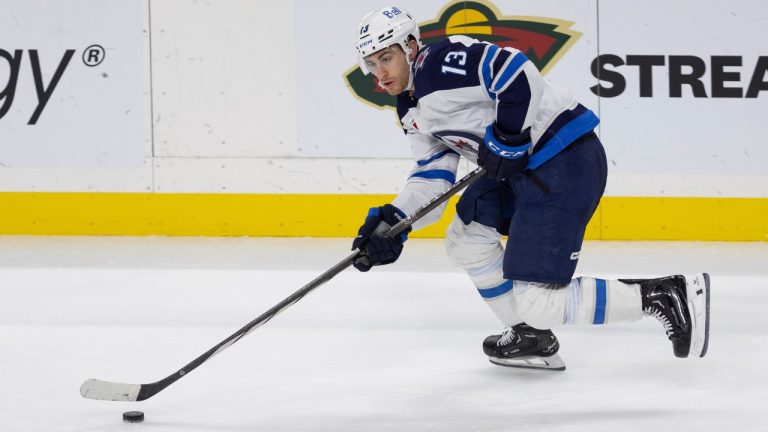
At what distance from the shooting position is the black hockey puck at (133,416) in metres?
2.34

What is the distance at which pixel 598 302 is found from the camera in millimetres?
2566

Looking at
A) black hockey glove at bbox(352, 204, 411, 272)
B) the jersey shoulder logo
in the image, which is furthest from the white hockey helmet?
the jersey shoulder logo

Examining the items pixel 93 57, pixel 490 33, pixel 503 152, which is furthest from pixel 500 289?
pixel 93 57

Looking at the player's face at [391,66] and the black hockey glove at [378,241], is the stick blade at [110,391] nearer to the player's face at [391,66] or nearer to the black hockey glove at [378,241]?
the black hockey glove at [378,241]

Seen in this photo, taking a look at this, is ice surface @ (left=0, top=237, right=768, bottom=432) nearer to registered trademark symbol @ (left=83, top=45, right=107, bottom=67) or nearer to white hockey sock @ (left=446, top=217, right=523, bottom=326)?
white hockey sock @ (left=446, top=217, right=523, bottom=326)

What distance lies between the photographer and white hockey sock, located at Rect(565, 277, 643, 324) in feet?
8.43

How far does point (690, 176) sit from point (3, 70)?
338 centimetres

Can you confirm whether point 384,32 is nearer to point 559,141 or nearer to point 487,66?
point 487,66

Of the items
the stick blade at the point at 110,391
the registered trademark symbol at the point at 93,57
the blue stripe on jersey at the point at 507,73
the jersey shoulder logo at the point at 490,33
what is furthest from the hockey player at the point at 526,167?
the registered trademark symbol at the point at 93,57

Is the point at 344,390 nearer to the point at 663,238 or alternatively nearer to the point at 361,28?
the point at 361,28

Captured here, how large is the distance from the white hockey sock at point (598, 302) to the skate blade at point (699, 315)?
12 cm

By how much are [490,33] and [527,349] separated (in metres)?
2.92

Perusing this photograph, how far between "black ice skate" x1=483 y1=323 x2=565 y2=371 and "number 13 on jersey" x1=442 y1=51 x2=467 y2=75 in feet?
2.28

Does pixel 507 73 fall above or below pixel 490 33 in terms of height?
below
